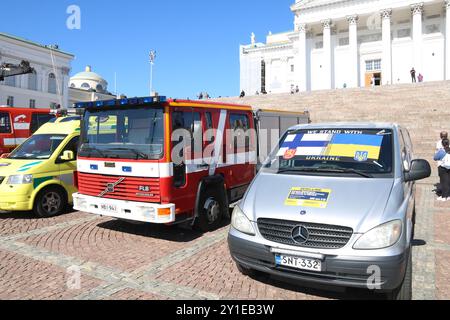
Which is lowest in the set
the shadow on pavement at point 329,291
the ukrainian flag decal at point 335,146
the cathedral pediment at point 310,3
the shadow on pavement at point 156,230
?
the shadow on pavement at point 329,291

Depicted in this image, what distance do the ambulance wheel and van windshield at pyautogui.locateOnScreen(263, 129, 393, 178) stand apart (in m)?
5.38

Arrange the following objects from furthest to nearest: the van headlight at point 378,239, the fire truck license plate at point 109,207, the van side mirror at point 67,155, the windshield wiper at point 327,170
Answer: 1. the van side mirror at point 67,155
2. the fire truck license plate at point 109,207
3. the windshield wiper at point 327,170
4. the van headlight at point 378,239

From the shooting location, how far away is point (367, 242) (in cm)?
346

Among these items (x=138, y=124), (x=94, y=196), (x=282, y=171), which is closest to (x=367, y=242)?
(x=282, y=171)

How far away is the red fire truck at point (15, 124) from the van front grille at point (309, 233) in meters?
11.9

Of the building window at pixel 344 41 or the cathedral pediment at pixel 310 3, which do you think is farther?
the building window at pixel 344 41

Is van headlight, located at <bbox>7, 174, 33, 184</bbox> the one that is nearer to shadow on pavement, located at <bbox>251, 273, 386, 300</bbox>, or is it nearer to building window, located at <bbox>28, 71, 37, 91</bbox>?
shadow on pavement, located at <bbox>251, 273, 386, 300</bbox>

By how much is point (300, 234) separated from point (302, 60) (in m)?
49.3

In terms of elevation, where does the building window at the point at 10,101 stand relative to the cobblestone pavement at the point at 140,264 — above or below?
above

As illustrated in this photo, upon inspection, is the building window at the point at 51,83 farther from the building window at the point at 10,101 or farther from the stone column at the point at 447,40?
the stone column at the point at 447,40

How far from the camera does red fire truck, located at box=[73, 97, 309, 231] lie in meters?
5.71

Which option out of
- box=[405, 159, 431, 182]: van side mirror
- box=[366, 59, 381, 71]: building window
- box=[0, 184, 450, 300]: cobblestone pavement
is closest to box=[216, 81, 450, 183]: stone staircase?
box=[405, 159, 431, 182]: van side mirror

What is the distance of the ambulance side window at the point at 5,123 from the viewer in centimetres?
1263

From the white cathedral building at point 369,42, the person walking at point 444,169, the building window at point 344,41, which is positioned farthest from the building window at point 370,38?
the person walking at point 444,169
